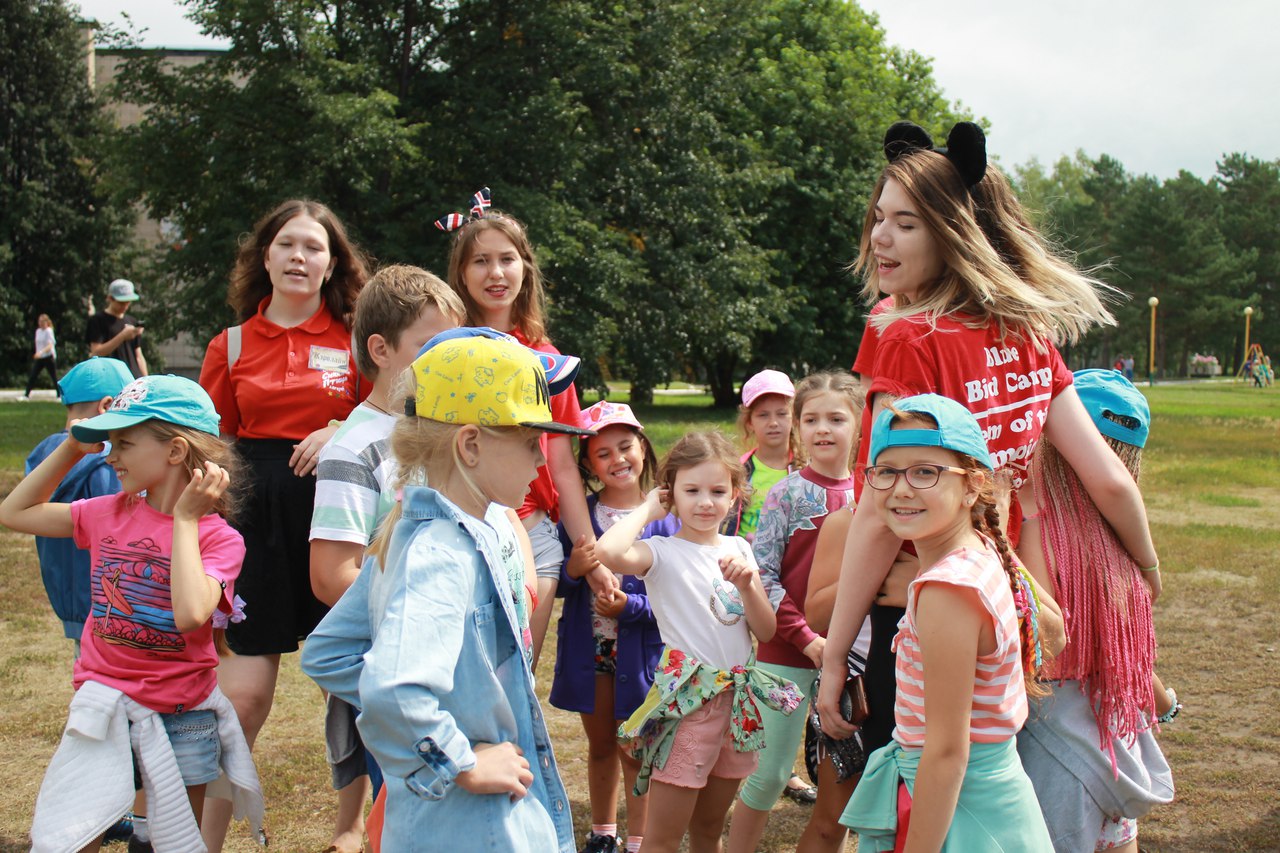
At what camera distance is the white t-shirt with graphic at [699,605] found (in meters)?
3.47

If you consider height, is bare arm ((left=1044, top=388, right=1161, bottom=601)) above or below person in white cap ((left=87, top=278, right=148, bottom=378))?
below

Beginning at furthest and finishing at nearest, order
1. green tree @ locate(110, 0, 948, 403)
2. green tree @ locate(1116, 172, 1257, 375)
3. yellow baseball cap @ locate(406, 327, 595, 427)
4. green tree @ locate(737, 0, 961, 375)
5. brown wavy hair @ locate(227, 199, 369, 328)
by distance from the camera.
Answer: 1. green tree @ locate(1116, 172, 1257, 375)
2. green tree @ locate(737, 0, 961, 375)
3. green tree @ locate(110, 0, 948, 403)
4. brown wavy hair @ locate(227, 199, 369, 328)
5. yellow baseball cap @ locate(406, 327, 595, 427)

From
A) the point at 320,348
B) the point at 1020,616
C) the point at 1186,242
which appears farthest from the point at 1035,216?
the point at 1186,242

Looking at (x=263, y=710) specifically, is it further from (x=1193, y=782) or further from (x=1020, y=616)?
(x=1193, y=782)

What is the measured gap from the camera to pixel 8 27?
37188mm

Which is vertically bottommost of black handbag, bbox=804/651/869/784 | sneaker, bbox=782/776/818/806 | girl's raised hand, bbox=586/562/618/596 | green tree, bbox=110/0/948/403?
sneaker, bbox=782/776/818/806

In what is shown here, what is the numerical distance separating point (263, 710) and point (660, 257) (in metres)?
19.9

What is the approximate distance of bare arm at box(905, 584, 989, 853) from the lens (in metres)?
2.03

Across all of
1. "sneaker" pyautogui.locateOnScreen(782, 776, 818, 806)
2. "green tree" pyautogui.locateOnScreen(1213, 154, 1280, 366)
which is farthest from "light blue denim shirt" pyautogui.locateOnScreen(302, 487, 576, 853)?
"green tree" pyautogui.locateOnScreen(1213, 154, 1280, 366)

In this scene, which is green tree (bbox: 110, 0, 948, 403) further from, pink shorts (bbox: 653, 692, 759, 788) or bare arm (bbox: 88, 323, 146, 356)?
pink shorts (bbox: 653, 692, 759, 788)

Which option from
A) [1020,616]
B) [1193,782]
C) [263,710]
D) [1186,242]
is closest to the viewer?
[1020,616]

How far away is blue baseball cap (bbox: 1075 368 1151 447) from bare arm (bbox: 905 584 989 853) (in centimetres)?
90

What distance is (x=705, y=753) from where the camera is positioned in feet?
10.8

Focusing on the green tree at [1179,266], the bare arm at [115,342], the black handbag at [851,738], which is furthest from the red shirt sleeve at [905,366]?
the green tree at [1179,266]
